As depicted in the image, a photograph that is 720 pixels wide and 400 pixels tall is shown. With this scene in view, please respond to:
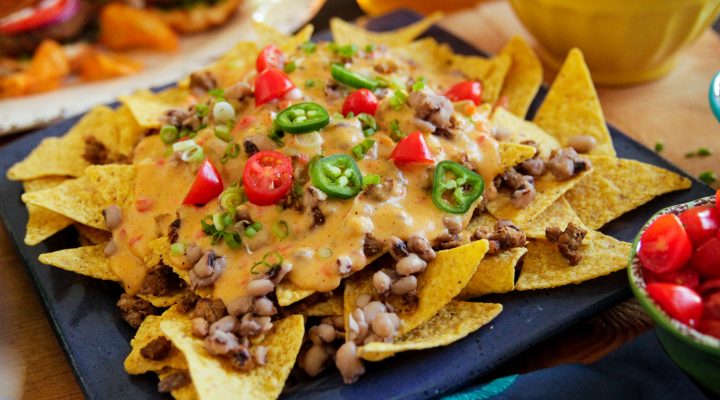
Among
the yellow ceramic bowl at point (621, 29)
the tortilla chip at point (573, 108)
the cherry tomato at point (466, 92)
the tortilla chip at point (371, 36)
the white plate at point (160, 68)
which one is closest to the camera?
the tortilla chip at point (573, 108)

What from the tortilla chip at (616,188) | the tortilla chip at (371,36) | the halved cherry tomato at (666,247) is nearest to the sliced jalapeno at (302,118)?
the tortilla chip at (616,188)

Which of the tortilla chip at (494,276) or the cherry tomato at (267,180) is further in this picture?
the cherry tomato at (267,180)

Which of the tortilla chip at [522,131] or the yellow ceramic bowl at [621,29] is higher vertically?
the yellow ceramic bowl at [621,29]

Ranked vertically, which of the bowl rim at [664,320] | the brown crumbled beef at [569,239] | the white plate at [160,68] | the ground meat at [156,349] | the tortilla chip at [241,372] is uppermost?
the bowl rim at [664,320]

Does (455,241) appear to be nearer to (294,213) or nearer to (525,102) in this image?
(294,213)

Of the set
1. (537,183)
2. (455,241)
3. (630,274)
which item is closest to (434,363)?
(455,241)

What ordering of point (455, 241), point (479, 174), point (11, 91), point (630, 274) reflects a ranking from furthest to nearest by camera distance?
point (11, 91) < point (479, 174) < point (455, 241) < point (630, 274)

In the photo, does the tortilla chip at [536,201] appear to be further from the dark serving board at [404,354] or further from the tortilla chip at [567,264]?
the dark serving board at [404,354]
